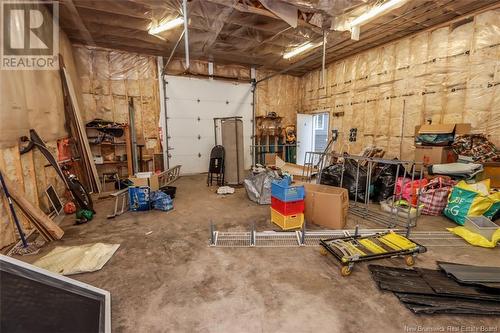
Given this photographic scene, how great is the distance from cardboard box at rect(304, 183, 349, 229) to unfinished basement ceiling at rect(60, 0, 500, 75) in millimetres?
2564

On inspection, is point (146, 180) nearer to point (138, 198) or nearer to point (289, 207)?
point (138, 198)

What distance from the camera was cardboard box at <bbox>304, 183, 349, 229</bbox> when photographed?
3072 mm

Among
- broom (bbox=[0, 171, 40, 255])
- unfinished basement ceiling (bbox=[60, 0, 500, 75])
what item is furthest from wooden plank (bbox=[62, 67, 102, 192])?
broom (bbox=[0, 171, 40, 255])

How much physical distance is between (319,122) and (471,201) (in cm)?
544

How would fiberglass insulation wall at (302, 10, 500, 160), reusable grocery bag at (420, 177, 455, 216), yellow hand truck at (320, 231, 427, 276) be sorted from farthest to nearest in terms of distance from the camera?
fiberglass insulation wall at (302, 10, 500, 160) → reusable grocery bag at (420, 177, 455, 216) → yellow hand truck at (320, 231, 427, 276)

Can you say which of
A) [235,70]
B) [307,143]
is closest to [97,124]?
[235,70]

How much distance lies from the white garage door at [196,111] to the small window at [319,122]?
2357 mm

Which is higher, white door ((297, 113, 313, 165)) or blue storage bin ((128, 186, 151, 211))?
white door ((297, 113, 313, 165))

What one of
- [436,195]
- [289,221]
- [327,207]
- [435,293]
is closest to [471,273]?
[435,293]

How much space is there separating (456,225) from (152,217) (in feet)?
14.3

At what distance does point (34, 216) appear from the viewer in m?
2.72

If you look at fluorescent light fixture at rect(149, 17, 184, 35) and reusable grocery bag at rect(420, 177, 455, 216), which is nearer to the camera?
reusable grocery bag at rect(420, 177, 455, 216)

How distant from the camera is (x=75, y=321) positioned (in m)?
1.38

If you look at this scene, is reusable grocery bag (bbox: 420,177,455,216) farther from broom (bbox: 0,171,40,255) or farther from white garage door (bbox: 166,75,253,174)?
white garage door (bbox: 166,75,253,174)
